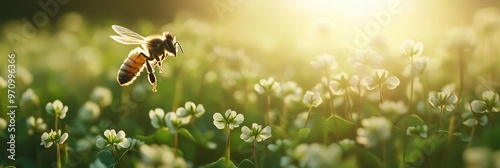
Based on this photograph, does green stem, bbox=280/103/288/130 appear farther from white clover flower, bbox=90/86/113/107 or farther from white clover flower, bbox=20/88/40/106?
white clover flower, bbox=20/88/40/106

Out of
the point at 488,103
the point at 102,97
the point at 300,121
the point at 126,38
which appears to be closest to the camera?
the point at 488,103

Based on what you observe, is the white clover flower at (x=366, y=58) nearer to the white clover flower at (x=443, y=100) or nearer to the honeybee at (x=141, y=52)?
the white clover flower at (x=443, y=100)

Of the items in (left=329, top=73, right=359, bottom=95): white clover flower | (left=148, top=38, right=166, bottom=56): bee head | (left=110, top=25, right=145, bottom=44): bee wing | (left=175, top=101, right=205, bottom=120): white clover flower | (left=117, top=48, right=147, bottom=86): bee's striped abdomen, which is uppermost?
(left=110, top=25, right=145, bottom=44): bee wing

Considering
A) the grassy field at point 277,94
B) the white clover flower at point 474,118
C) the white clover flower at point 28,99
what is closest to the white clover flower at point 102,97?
the grassy field at point 277,94

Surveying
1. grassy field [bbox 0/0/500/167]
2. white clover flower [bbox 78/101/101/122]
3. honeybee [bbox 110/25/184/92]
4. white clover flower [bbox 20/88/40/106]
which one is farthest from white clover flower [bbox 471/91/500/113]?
white clover flower [bbox 20/88/40/106]

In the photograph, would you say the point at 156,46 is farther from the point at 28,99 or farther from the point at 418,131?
the point at 418,131

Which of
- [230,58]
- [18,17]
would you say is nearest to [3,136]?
[230,58]

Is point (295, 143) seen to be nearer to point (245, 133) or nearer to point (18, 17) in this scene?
point (245, 133)

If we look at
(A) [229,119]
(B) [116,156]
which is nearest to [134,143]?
(B) [116,156]
